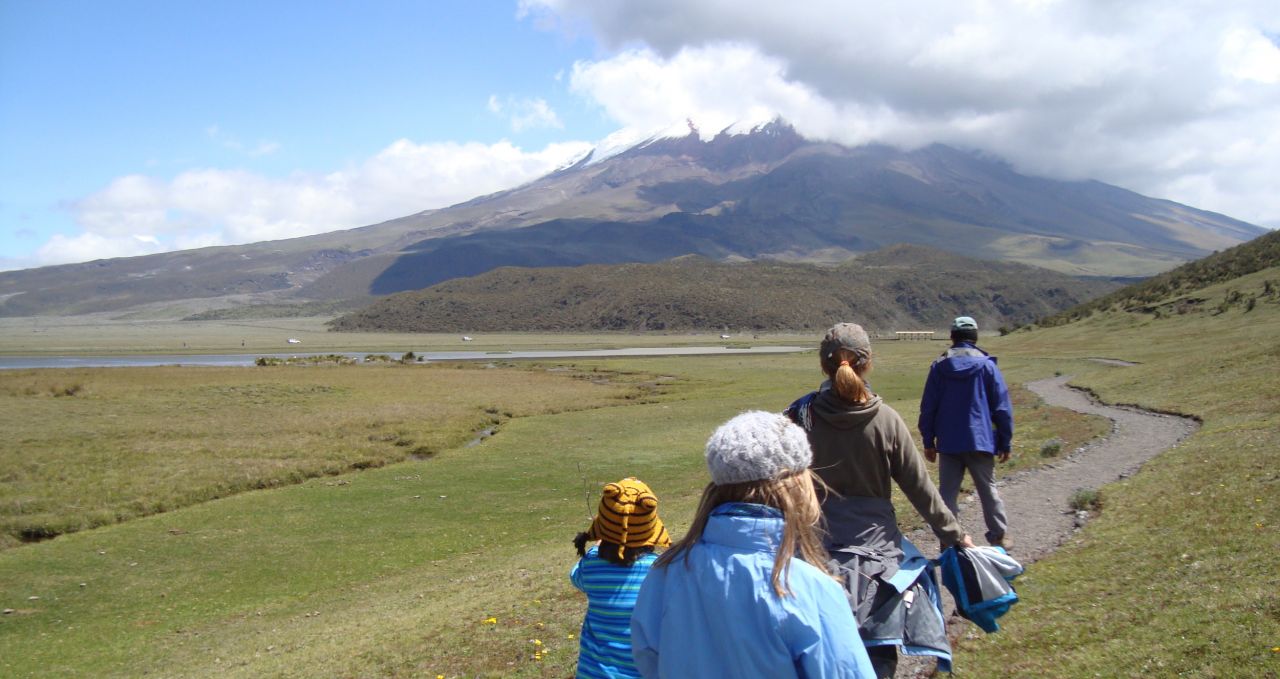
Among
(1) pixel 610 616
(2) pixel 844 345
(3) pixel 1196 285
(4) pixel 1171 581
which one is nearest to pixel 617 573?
(1) pixel 610 616

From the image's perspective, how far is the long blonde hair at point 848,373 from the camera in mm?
5012

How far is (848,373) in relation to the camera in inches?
197

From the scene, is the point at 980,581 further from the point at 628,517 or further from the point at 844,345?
the point at 628,517

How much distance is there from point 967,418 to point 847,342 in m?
3.24

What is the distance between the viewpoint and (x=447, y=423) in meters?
36.0

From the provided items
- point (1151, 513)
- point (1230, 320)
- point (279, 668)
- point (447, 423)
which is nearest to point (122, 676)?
point (279, 668)

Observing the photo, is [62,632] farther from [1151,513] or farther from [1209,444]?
[1209,444]

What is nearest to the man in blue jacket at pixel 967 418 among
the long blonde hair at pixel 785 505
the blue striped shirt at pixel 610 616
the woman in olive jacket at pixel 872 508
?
the woman in olive jacket at pixel 872 508

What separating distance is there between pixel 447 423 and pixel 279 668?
2657 cm

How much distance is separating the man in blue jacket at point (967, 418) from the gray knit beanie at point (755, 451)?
462 cm

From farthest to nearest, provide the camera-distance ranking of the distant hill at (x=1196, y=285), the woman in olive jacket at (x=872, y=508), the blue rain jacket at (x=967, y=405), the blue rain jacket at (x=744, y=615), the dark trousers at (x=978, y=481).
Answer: the distant hill at (x=1196, y=285), the dark trousers at (x=978, y=481), the blue rain jacket at (x=967, y=405), the woman in olive jacket at (x=872, y=508), the blue rain jacket at (x=744, y=615)

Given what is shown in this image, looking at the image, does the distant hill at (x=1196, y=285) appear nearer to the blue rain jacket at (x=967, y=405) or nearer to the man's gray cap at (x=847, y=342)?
the blue rain jacket at (x=967, y=405)

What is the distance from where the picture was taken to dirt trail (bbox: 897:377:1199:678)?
10211mm

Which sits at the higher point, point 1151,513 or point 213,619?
point 1151,513
